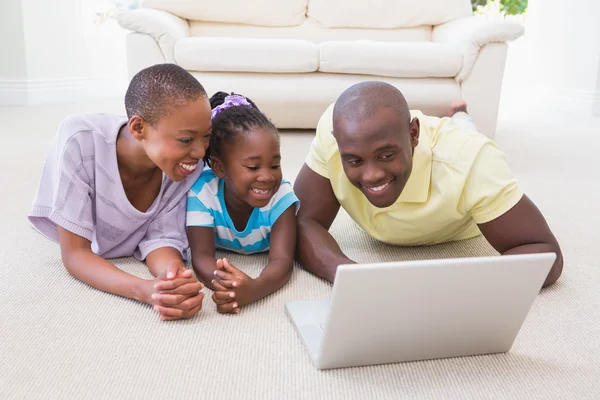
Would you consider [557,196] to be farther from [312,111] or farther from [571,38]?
[571,38]

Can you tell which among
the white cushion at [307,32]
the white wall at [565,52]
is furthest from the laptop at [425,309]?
the white wall at [565,52]

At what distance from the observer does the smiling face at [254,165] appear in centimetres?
136

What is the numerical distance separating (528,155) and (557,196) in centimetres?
73

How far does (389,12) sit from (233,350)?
2789 mm

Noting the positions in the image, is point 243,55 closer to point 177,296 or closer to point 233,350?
point 177,296

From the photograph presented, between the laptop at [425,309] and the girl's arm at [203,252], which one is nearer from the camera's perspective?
the laptop at [425,309]

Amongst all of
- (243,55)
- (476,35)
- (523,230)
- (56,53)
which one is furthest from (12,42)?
(523,230)

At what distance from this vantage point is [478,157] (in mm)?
1309

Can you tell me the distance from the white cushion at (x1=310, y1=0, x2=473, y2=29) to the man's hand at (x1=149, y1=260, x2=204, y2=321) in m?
2.59

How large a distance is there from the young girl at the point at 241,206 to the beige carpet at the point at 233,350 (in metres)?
0.05

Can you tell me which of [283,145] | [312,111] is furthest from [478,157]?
[312,111]

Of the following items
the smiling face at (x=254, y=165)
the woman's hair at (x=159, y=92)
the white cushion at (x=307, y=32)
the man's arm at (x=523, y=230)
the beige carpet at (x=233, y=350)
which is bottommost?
the beige carpet at (x=233, y=350)

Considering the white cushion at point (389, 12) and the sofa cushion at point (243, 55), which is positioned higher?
the white cushion at point (389, 12)

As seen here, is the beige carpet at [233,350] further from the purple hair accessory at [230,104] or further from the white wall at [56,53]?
the white wall at [56,53]
